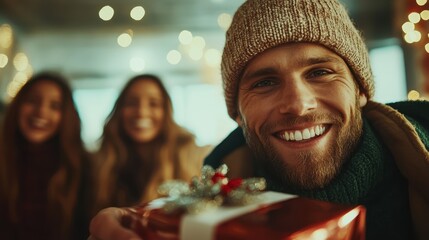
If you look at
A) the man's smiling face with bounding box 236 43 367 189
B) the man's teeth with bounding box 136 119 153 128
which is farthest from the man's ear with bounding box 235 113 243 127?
the man's teeth with bounding box 136 119 153 128

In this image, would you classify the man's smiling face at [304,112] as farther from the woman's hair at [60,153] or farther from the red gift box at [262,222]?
the woman's hair at [60,153]

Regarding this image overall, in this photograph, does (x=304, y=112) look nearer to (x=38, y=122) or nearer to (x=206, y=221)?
(x=206, y=221)

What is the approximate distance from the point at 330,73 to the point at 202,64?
420 centimetres

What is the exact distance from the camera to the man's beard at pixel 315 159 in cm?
75

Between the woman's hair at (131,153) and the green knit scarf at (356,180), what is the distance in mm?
1097

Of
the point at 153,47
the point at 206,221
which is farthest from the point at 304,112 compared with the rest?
the point at 153,47

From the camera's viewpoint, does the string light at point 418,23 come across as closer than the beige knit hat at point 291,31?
No

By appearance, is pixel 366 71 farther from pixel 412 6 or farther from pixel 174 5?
pixel 174 5

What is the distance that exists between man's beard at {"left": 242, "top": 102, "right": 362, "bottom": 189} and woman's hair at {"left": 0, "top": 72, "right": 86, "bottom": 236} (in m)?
1.10

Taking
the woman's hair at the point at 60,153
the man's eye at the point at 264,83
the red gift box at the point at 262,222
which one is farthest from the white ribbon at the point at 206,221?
the woman's hair at the point at 60,153

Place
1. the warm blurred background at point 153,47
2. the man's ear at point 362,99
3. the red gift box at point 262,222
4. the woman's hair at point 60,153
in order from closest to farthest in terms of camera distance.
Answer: the red gift box at point 262,222, the man's ear at point 362,99, the woman's hair at point 60,153, the warm blurred background at point 153,47

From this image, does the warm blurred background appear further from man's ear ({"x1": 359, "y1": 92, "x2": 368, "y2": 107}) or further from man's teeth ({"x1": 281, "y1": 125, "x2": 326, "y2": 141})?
man's teeth ({"x1": 281, "y1": 125, "x2": 326, "y2": 141})

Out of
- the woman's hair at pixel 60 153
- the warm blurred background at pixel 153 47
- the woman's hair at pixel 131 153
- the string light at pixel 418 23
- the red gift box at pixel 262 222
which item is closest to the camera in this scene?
the red gift box at pixel 262 222

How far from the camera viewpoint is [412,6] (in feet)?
8.78
